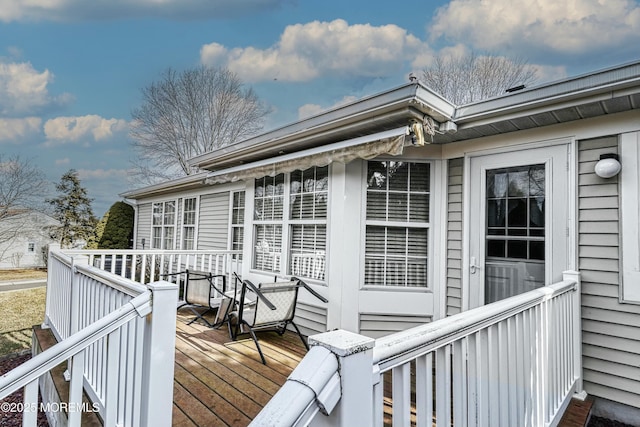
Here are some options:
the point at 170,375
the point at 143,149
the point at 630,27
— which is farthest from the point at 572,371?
the point at 143,149

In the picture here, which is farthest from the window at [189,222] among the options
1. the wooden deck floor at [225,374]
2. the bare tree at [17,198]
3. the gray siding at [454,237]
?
the bare tree at [17,198]

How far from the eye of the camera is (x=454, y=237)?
3.76 m

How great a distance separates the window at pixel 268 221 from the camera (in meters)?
4.94

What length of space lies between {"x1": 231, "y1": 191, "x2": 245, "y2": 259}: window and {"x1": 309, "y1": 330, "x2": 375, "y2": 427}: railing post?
5.54m

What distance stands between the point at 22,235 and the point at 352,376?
77.5 ft

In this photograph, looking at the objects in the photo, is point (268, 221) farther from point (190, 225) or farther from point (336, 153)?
point (190, 225)

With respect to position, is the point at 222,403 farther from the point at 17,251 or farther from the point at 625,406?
the point at 17,251

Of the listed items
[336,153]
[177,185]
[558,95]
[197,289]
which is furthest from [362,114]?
[177,185]

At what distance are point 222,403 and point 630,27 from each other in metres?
15.9

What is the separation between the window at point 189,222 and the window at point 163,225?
690mm

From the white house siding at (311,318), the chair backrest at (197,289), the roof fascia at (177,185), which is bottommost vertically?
the white house siding at (311,318)

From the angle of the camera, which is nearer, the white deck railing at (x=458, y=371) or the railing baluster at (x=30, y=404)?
the white deck railing at (x=458, y=371)

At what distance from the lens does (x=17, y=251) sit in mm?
18562

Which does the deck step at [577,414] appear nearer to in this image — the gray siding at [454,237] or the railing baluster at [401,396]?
the gray siding at [454,237]
